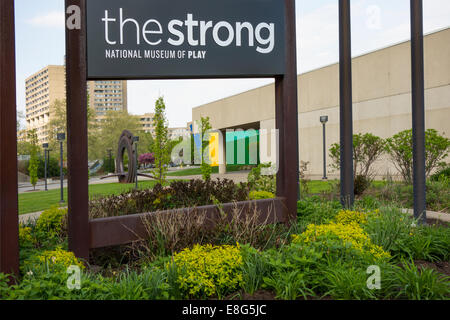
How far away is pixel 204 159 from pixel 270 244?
5431 millimetres

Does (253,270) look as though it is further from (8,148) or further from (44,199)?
(44,199)

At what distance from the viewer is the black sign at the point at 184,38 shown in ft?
15.6

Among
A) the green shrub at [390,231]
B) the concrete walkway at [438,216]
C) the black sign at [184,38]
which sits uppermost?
the black sign at [184,38]

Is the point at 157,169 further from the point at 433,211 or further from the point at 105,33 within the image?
the point at 433,211

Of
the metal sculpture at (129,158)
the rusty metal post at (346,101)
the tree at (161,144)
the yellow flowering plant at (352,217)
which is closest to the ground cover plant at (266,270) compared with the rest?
the yellow flowering plant at (352,217)

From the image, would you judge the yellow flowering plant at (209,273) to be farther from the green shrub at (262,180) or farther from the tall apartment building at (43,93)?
the tall apartment building at (43,93)

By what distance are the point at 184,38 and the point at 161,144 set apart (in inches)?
148

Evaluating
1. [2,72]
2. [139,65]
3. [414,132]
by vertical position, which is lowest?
[414,132]

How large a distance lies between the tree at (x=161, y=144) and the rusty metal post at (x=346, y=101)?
152 inches

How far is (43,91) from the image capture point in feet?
152

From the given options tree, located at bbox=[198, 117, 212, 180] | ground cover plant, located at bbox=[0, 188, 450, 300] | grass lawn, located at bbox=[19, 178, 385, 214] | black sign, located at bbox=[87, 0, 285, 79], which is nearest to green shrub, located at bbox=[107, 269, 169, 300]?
ground cover plant, located at bbox=[0, 188, 450, 300]

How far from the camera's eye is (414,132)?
6684 mm

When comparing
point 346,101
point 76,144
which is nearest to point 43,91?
point 346,101
